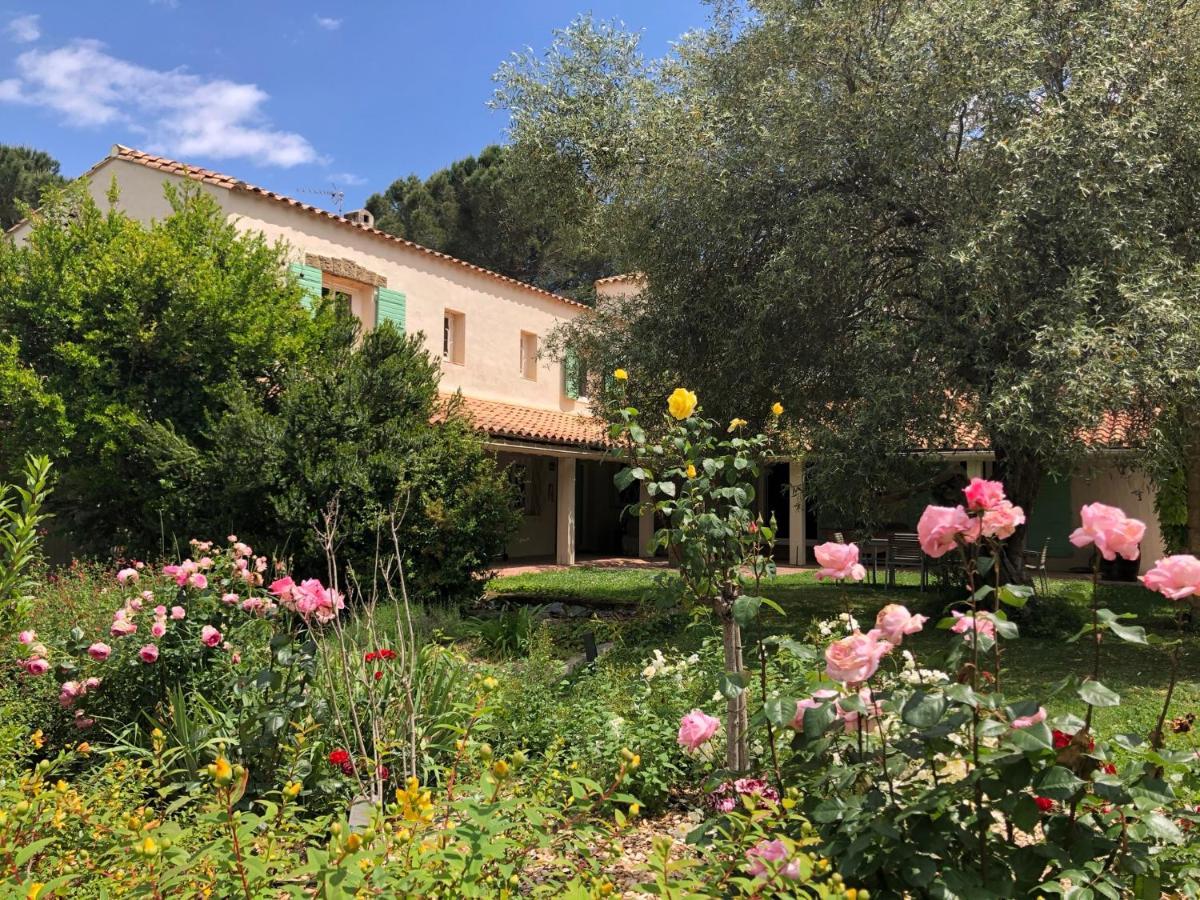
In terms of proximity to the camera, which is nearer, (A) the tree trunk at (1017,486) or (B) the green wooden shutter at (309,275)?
(A) the tree trunk at (1017,486)

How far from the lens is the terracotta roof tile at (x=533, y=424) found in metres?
14.9

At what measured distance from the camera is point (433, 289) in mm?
15492

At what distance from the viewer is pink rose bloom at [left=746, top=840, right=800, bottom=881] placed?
6.18 ft

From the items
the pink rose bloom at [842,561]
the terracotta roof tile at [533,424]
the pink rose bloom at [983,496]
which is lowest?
the pink rose bloom at [842,561]

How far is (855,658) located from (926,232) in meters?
7.14

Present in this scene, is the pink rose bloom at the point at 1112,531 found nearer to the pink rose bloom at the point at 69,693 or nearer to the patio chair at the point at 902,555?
the pink rose bloom at the point at 69,693

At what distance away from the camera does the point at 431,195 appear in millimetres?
25938

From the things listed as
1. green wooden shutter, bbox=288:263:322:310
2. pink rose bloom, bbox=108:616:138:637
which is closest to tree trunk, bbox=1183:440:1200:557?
pink rose bloom, bbox=108:616:138:637

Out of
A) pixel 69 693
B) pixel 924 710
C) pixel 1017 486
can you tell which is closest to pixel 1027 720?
pixel 924 710

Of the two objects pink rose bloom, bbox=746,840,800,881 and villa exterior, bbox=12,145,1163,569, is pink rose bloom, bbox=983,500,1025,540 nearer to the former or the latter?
pink rose bloom, bbox=746,840,800,881

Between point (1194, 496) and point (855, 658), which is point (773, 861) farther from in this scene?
point (1194, 496)

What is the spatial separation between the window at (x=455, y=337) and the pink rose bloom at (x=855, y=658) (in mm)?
14537

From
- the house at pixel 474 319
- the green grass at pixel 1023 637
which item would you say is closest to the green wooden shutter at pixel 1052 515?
the green grass at pixel 1023 637

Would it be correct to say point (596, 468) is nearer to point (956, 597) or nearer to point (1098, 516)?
point (956, 597)
